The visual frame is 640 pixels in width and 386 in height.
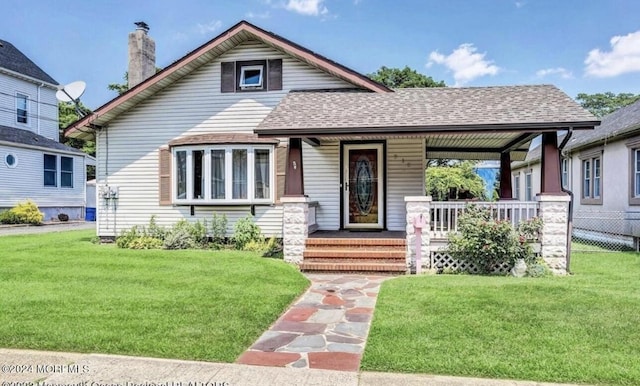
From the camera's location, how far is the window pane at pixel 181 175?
1172cm

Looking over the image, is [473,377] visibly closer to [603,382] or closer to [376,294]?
[603,382]

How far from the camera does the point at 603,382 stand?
11.3ft

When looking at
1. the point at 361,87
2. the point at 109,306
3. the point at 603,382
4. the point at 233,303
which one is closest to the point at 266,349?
the point at 233,303

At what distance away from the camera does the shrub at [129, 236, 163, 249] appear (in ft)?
37.4

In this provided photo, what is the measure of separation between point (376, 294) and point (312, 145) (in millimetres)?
5427

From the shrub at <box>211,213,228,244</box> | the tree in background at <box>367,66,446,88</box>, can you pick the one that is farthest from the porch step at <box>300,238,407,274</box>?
the tree in background at <box>367,66,446,88</box>

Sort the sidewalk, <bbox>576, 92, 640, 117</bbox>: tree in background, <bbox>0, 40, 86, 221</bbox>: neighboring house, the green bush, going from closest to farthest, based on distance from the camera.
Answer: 1. the sidewalk
2. the green bush
3. <bbox>0, 40, 86, 221</bbox>: neighboring house
4. <bbox>576, 92, 640, 117</bbox>: tree in background

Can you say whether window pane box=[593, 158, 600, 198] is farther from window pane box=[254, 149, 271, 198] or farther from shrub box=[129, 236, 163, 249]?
shrub box=[129, 236, 163, 249]

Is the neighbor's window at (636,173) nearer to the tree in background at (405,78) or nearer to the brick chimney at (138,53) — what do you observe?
the brick chimney at (138,53)

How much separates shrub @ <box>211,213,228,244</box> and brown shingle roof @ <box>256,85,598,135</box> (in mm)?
3373

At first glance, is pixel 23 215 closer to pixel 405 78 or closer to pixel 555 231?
pixel 555 231

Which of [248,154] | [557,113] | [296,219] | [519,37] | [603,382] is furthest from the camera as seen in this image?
[519,37]

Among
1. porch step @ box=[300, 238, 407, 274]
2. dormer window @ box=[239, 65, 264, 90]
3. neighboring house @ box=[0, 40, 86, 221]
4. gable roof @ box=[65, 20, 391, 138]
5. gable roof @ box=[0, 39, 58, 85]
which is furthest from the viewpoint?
gable roof @ box=[0, 39, 58, 85]

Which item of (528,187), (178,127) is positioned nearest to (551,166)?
(178,127)
